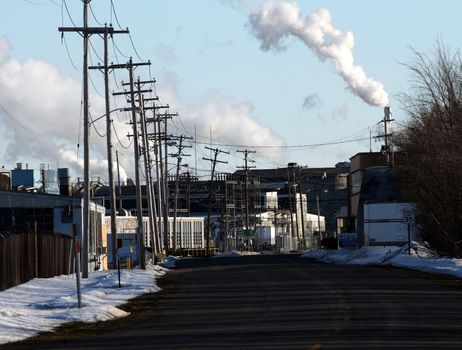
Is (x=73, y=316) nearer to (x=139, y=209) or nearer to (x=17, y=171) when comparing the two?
(x=139, y=209)

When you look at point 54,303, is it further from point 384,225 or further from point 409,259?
point 384,225

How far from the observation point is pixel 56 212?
65438 millimetres

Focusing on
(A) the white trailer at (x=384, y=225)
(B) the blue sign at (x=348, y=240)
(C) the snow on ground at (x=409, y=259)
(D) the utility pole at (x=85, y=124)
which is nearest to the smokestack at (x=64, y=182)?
(C) the snow on ground at (x=409, y=259)

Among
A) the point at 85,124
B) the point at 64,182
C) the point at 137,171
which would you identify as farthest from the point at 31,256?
the point at 64,182

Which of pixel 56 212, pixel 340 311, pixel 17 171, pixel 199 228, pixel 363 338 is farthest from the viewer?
pixel 199 228

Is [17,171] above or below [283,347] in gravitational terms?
above

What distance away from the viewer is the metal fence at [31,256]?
34094 mm

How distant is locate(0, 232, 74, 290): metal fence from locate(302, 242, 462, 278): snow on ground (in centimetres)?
1651

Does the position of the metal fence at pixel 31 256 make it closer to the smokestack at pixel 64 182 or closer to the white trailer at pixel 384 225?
the smokestack at pixel 64 182

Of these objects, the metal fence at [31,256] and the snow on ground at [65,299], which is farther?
the metal fence at [31,256]

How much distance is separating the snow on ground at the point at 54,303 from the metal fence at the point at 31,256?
1.55 feet

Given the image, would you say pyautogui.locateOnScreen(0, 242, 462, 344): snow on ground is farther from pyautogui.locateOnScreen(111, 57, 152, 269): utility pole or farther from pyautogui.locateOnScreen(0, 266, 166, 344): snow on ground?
pyautogui.locateOnScreen(111, 57, 152, 269): utility pole

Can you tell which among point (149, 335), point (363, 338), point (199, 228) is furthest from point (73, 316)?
point (199, 228)

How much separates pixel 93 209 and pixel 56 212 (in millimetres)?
4328
